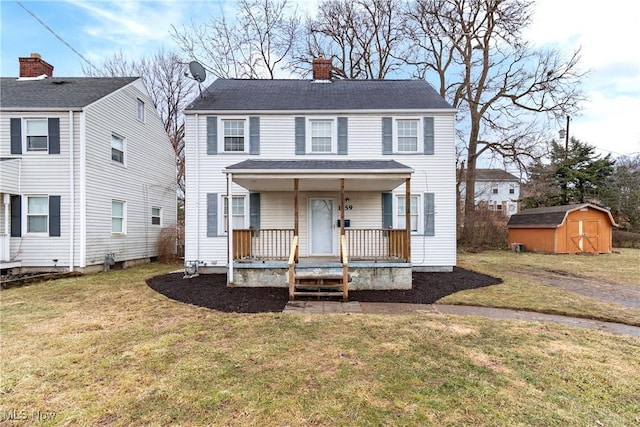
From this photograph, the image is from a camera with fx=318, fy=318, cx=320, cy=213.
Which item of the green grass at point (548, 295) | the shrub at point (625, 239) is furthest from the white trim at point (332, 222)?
the shrub at point (625, 239)

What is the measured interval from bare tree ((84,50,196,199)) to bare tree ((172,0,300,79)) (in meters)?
3.60

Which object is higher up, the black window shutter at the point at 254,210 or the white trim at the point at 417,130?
the white trim at the point at 417,130

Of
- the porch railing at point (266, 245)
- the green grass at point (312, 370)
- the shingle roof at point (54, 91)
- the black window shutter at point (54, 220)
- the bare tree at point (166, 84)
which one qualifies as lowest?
the green grass at point (312, 370)

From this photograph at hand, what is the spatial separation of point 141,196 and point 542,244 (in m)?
20.7

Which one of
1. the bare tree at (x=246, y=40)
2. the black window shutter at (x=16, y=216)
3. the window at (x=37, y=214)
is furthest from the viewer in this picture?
the bare tree at (x=246, y=40)

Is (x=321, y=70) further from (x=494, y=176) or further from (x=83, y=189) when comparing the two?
(x=494, y=176)

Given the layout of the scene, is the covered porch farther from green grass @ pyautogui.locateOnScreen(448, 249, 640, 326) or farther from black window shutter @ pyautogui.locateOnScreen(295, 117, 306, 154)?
green grass @ pyautogui.locateOnScreen(448, 249, 640, 326)

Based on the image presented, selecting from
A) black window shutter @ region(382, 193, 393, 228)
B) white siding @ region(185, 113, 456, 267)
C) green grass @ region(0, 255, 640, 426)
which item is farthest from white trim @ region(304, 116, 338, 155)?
green grass @ region(0, 255, 640, 426)

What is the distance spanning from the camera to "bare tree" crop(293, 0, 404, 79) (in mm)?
20688

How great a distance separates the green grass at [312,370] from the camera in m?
2.88

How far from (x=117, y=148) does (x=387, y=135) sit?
10.1 m

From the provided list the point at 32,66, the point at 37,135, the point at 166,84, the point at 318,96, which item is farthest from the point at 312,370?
the point at 166,84

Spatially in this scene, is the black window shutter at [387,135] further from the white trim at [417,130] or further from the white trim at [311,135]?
the white trim at [311,135]

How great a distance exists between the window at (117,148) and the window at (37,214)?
103 inches
